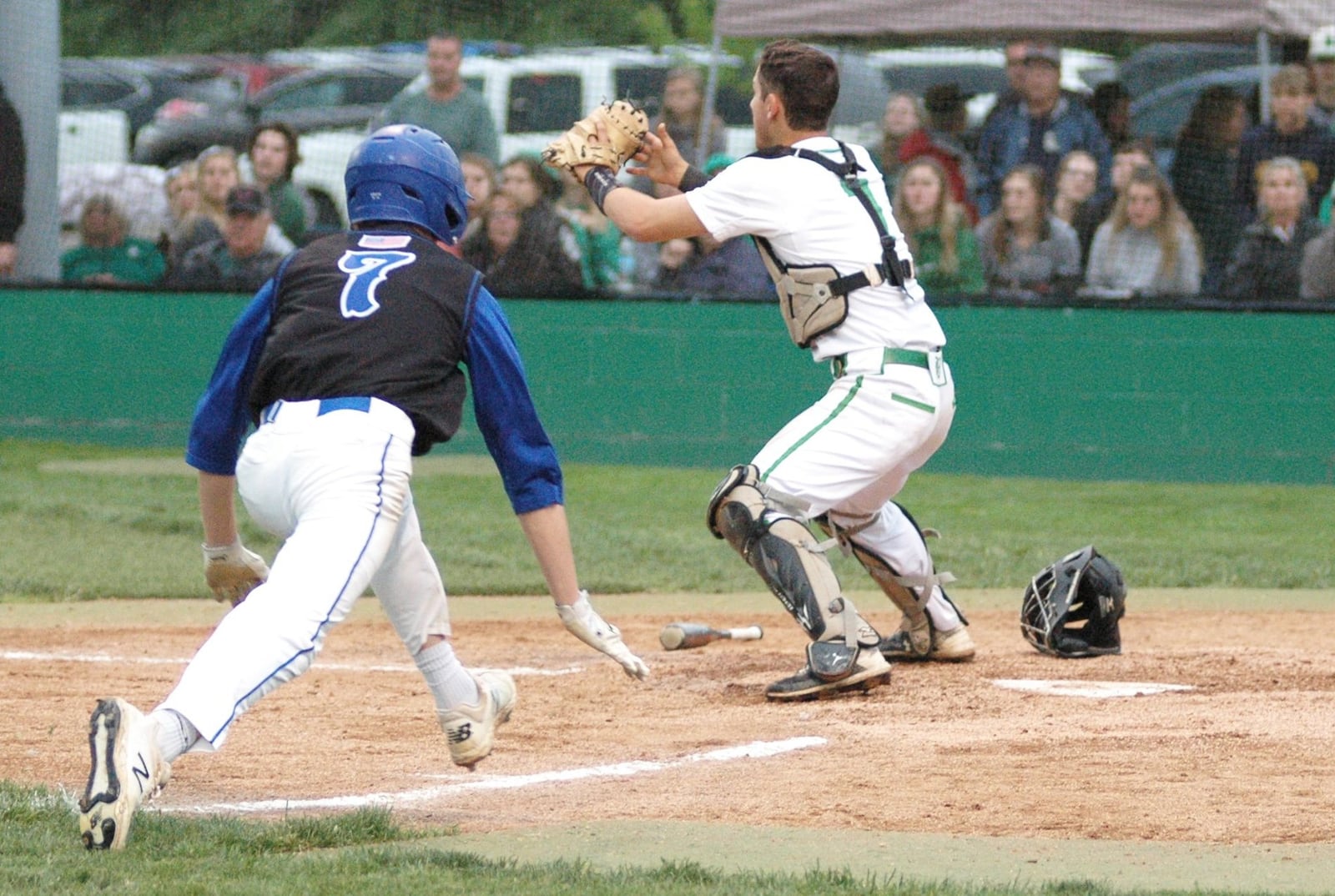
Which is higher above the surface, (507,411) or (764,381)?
(507,411)

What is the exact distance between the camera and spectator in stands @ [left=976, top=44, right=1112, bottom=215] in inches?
453

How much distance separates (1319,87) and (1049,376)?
7.71 feet

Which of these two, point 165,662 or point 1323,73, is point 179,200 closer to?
point 165,662

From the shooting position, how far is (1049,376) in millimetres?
11914

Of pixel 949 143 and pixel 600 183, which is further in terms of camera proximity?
pixel 949 143

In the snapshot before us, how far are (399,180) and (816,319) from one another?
1744 millimetres

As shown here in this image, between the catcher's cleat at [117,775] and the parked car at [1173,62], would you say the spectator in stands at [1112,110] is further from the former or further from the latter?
the catcher's cleat at [117,775]

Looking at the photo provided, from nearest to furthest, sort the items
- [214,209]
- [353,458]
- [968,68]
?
[353,458] → [968,68] → [214,209]

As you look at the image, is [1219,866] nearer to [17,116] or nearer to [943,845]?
[943,845]

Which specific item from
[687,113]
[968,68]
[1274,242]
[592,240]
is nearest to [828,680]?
[1274,242]

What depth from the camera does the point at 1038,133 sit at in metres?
11.6

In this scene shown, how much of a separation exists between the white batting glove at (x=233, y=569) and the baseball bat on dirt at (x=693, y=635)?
2084mm

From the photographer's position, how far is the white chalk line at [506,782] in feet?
14.2

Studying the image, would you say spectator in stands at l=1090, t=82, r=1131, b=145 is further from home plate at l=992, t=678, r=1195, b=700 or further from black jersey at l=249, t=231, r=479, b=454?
black jersey at l=249, t=231, r=479, b=454
